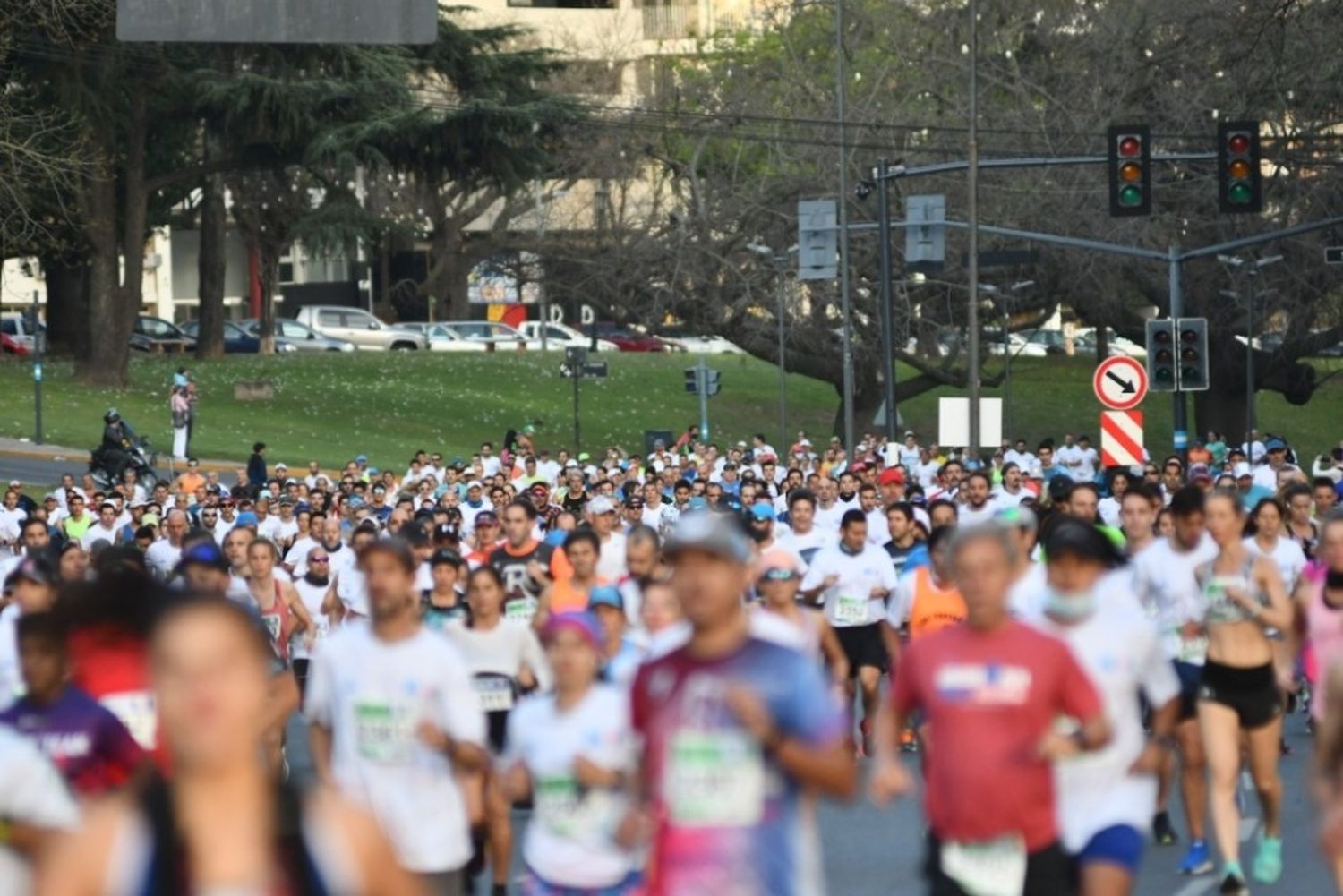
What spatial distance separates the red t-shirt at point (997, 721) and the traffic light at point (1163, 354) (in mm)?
22770

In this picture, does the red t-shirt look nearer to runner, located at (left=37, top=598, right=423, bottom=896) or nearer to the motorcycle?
runner, located at (left=37, top=598, right=423, bottom=896)

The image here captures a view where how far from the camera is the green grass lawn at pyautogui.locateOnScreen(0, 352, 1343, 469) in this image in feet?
187

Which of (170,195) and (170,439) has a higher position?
(170,195)

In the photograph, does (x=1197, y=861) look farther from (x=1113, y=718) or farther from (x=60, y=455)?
(x=60, y=455)

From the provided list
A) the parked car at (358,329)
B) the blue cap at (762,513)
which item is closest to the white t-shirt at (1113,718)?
the blue cap at (762,513)

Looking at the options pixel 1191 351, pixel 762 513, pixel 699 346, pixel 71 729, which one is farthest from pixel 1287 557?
pixel 699 346

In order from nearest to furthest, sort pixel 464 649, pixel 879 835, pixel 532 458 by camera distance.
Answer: pixel 464 649
pixel 879 835
pixel 532 458

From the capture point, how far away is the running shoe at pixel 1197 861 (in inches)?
460

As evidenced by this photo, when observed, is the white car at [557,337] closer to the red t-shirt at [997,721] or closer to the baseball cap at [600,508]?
the baseball cap at [600,508]

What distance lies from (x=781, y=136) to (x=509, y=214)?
616 inches

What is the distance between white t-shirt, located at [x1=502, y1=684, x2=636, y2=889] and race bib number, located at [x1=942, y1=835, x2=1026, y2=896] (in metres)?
1.00

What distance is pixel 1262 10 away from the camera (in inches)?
1246

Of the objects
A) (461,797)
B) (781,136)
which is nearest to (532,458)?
(781,136)

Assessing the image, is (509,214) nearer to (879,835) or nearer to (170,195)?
(170,195)
